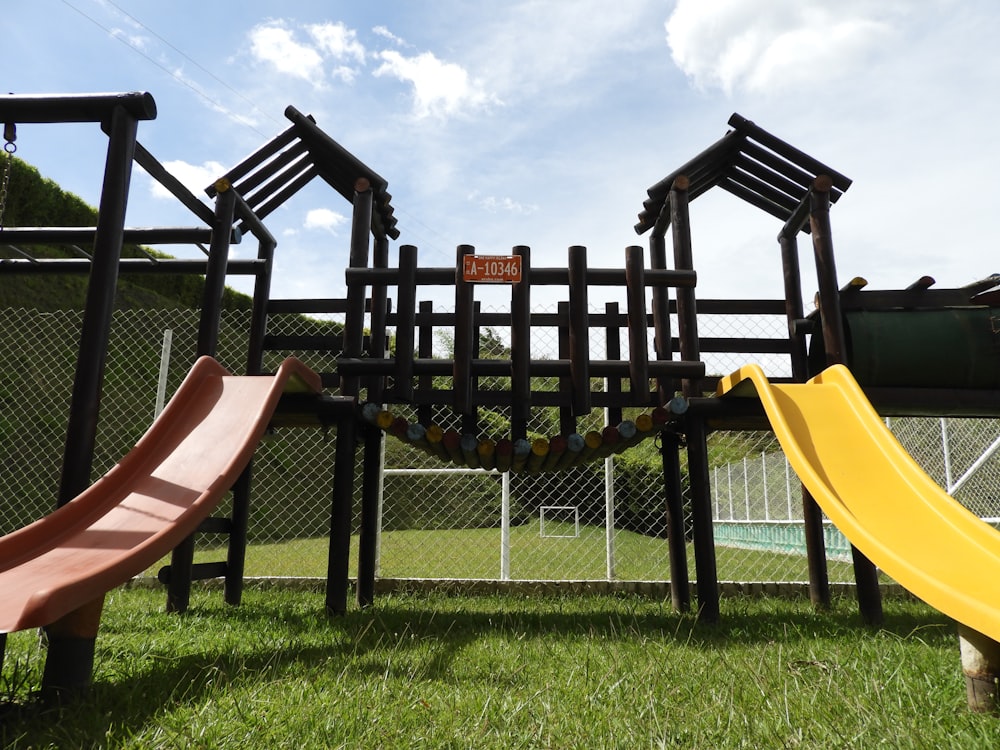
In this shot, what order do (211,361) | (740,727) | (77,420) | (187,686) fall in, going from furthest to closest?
1. (211,361)
2. (77,420)
3. (187,686)
4. (740,727)

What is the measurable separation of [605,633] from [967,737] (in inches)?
77.1

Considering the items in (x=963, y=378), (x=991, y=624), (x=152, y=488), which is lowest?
(x=991, y=624)

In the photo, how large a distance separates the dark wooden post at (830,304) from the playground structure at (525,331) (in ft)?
0.04

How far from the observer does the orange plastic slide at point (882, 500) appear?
215 centimetres

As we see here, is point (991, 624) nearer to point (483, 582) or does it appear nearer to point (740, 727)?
point (740, 727)

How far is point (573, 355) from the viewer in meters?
4.29

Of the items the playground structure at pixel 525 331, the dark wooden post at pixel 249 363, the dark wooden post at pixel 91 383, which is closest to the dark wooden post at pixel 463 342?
the playground structure at pixel 525 331

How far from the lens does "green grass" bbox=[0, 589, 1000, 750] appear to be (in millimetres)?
1849

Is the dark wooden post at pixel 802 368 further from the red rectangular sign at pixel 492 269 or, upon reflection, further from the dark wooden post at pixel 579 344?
the red rectangular sign at pixel 492 269

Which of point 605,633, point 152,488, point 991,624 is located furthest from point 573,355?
point 991,624

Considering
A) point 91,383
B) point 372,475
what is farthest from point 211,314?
point 91,383

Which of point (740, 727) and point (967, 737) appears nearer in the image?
point (967, 737)

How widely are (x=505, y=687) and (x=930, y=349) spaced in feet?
12.3

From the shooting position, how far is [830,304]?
15.3 ft
